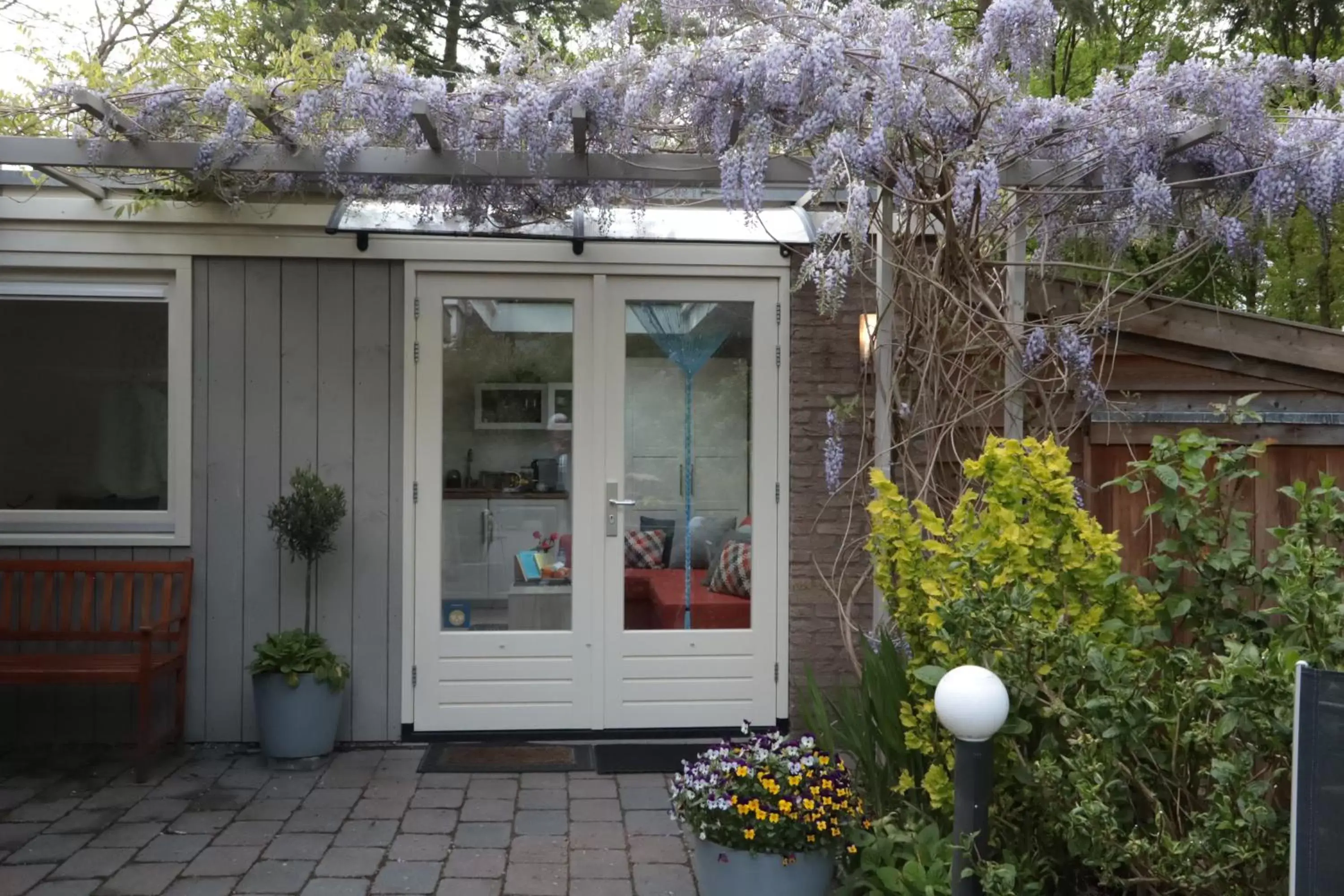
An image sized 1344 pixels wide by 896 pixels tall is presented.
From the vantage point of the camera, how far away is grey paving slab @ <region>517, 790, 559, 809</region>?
462 cm

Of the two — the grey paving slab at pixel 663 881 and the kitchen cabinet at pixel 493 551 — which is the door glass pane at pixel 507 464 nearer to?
the kitchen cabinet at pixel 493 551

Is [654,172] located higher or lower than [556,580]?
higher

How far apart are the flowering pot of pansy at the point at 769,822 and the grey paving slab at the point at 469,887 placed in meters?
0.72

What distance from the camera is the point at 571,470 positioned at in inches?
219

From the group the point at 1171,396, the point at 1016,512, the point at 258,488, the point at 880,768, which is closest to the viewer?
the point at 1016,512

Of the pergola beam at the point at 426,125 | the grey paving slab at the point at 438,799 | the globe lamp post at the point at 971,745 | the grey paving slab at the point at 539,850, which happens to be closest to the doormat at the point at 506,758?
the grey paving slab at the point at 438,799

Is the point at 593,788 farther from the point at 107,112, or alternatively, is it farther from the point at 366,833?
the point at 107,112

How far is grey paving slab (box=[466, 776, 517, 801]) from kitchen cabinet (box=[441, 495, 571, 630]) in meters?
0.78

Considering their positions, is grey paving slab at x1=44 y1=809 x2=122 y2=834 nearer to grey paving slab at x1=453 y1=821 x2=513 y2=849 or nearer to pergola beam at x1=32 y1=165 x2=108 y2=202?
grey paving slab at x1=453 y1=821 x2=513 y2=849

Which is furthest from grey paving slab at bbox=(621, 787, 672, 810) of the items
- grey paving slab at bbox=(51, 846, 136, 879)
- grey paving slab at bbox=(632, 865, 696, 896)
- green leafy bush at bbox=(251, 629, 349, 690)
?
grey paving slab at bbox=(51, 846, 136, 879)

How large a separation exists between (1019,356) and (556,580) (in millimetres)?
2329

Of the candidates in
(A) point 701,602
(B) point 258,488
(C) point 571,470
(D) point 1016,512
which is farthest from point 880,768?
(B) point 258,488

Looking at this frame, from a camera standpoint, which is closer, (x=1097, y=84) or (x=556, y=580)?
(x=1097, y=84)

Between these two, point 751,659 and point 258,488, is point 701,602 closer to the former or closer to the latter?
point 751,659
